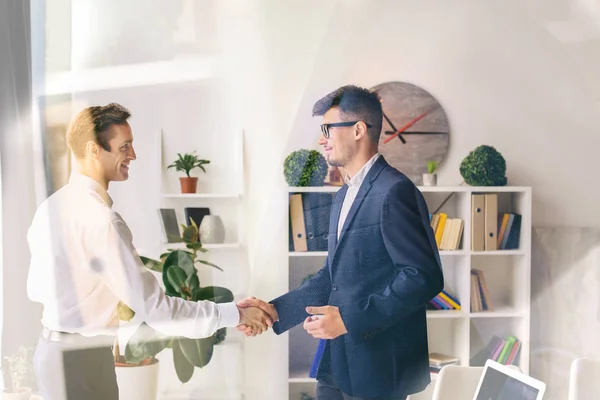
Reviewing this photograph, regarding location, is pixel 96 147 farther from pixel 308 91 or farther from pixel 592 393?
pixel 592 393

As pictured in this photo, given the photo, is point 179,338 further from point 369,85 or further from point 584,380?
Answer: point 584,380

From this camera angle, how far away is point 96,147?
2.82 ft

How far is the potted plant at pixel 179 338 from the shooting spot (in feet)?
2.77

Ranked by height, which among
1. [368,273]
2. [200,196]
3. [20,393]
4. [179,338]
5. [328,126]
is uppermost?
[328,126]

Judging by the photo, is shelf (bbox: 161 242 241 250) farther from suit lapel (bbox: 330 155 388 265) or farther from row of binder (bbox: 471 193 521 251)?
row of binder (bbox: 471 193 521 251)

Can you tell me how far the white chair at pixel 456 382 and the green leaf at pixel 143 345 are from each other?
1.40ft

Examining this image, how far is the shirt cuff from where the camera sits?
85 centimetres

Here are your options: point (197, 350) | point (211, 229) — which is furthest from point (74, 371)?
point (211, 229)

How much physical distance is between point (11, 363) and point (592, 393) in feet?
3.14

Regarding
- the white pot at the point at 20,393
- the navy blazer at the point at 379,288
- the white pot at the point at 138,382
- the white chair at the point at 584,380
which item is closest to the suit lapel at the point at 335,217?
the navy blazer at the point at 379,288

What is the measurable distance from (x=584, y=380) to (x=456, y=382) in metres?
0.23

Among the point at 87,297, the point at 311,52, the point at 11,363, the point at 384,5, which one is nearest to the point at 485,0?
the point at 384,5

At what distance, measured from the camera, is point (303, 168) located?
84 cm

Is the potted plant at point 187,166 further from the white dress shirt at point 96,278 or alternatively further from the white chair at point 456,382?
the white chair at point 456,382
